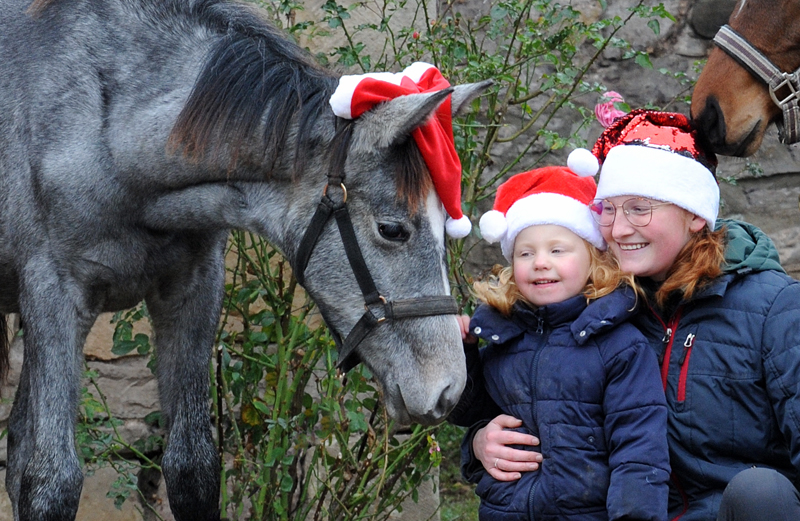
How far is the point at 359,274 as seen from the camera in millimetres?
1999

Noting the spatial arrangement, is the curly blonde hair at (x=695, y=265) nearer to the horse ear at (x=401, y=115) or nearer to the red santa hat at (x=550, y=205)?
the red santa hat at (x=550, y=205)

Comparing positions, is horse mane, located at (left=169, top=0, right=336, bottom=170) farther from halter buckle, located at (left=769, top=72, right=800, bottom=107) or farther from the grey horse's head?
halter buckle, located at (left=769, top=72, right=800, bottom=107)

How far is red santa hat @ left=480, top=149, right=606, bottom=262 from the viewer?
2068mm

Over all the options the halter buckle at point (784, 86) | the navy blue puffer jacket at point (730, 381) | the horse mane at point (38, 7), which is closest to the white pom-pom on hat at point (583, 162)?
the navy blue puffer jacket at point (730, 381)

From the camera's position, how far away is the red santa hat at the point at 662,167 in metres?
1.97

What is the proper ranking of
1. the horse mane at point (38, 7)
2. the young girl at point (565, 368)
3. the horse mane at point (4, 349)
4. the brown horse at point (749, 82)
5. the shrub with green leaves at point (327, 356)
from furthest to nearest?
1. the horse mane at point (4, 349)
2. the shrub with green leaves at point (327, 356)
3. the brown horse at point (749, 82)
4. the horse mane at point (38, 7)
5. the young girl at point (565, 368)

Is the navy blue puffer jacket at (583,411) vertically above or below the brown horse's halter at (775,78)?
below

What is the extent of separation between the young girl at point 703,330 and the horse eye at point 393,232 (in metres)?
0.48

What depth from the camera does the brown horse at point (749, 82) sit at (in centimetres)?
241

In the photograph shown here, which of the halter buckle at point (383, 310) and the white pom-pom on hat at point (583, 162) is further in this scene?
the white pom-pom on hat at point (583, 162)

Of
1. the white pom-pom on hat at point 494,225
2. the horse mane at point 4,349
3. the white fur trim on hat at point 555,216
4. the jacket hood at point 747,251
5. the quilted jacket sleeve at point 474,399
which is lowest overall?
the horse mane at point 4,349

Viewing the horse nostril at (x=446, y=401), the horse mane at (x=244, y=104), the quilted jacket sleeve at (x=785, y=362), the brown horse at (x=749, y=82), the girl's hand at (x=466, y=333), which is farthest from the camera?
the brown horse at (x=749, y=82)

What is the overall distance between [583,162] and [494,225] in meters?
0.26

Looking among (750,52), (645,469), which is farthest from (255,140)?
(750,52)
